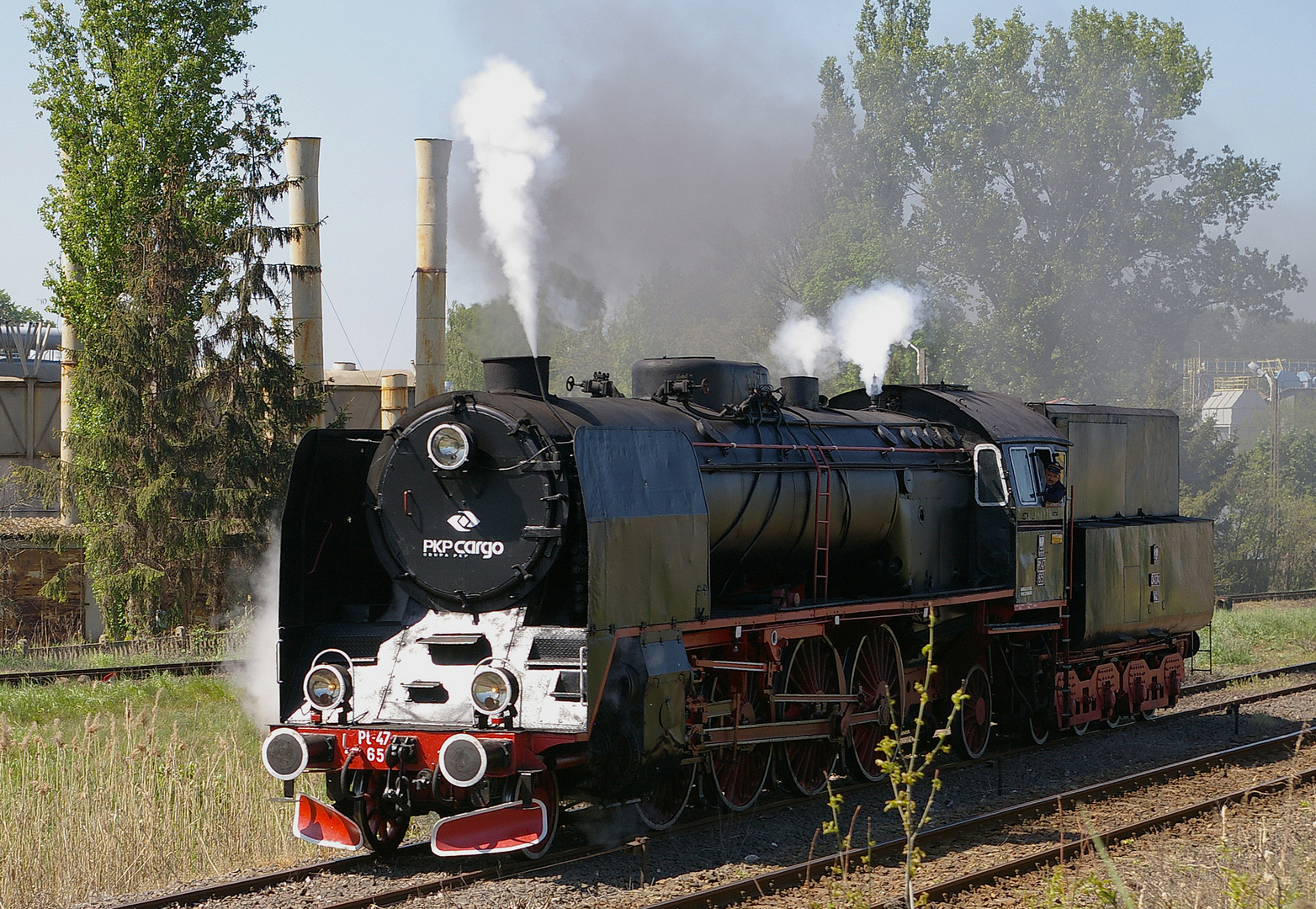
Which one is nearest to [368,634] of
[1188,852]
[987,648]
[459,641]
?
[459,641]

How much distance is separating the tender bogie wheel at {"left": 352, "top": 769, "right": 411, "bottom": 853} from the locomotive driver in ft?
23.5

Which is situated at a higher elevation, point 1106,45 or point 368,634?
point 1106,45

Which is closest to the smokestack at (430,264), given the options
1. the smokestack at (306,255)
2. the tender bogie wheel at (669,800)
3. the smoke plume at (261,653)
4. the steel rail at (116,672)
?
the smokestack at (306,255)

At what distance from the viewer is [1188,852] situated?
8.03 m

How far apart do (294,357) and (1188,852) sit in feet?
65.0

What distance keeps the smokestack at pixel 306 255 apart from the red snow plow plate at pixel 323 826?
666 inches

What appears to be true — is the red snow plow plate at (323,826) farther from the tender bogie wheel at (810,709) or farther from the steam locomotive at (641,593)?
the tender bogie wheel at (810,709)

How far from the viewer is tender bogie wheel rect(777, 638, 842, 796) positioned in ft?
31.9

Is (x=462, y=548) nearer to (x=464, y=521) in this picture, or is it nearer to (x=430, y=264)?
(x=464, y=521)

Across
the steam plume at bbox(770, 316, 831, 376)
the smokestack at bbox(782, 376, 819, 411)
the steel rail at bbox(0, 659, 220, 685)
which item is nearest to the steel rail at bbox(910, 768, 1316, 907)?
the smokestack at bbox(782, 376, 819, 411)

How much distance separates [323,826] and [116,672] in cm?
926

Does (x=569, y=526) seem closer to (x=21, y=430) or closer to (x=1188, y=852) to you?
(x=1188, y=852)

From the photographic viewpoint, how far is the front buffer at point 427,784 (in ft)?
23.0

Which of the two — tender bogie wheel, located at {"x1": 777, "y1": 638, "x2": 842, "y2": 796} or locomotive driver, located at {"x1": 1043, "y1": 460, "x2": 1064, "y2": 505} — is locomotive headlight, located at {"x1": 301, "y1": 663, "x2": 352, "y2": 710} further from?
locomotive driver, located at {"x1": 1043, "y1": 460, "x2": 1064, "y2": 505}
